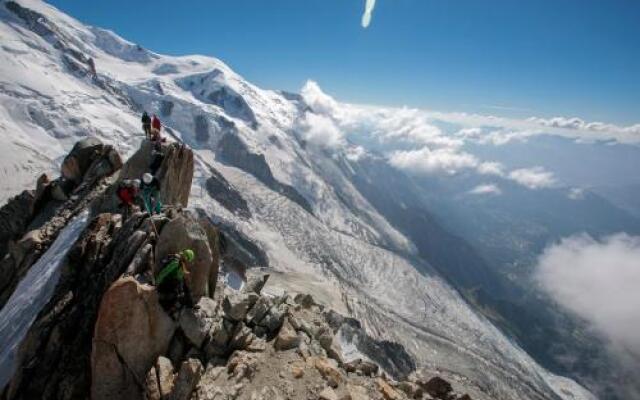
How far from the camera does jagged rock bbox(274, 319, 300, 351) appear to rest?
18.9m

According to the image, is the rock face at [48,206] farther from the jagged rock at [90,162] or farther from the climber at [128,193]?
the climber at [128,193]

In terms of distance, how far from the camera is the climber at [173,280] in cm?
1730

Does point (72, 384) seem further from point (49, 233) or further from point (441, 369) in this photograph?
point (441, 369)

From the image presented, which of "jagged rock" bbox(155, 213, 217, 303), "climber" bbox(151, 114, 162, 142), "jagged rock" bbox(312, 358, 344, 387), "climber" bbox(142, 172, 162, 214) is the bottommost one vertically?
"jagged rock" bbox(312, 358, 344, 387)

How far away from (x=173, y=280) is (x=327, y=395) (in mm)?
7779

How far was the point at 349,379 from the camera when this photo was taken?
749 inches

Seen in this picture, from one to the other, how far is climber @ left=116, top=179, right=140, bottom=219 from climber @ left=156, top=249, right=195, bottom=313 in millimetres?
6160

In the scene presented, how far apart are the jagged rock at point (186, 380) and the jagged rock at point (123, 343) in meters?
1.79

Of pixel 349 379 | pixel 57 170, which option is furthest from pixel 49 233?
pixel 57 170

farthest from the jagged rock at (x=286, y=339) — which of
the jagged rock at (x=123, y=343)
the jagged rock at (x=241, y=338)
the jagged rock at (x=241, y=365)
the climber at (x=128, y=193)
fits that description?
the climber at (x=128, y=193)

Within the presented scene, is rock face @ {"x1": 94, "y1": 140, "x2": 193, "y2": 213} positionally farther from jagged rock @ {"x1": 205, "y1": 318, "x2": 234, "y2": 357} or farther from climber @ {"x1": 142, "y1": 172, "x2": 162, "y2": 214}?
jagged rock @ {"x1": 205, "y1": 318, "x2": 234, "y2": 357}

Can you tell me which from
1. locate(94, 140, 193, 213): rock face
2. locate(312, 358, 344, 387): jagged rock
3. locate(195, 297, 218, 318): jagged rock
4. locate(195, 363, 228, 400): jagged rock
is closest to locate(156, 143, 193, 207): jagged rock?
locate(94, 140, 193, 213): rock face

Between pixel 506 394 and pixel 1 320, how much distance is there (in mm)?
192647

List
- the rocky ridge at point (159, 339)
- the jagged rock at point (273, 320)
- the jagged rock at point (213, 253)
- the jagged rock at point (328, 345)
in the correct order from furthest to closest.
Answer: the jagged rock at point (328, 345) < the jagged rock at point (213, 253) < the jagged rock at point (273, 320) < the rocky ridge at point (159, 339)
